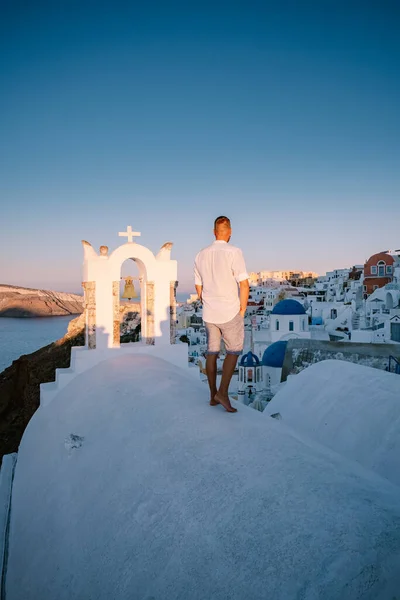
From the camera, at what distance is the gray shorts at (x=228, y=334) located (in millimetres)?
3412

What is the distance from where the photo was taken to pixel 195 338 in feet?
136

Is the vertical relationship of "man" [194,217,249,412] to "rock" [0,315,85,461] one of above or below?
above

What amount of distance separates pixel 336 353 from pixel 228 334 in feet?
31.3

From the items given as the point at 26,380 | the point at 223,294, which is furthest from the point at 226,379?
the point at 26,380

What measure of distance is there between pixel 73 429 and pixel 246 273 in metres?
2.30

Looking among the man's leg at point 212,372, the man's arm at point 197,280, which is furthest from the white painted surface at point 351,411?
the man's arm at point 197,280

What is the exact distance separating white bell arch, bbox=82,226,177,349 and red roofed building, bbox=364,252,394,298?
37.4 m

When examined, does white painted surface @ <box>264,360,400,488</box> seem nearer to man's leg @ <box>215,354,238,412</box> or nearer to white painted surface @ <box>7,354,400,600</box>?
white painted surface @ <box>7,354,400,600</box>

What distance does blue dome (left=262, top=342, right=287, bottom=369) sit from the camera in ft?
65.3

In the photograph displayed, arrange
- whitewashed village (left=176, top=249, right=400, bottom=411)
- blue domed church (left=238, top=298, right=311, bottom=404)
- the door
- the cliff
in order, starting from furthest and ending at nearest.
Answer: the door, the cliff, blue domed church (left=238, top=298, right=311, bottom=404), whitewashed village (left=176, top=249, right=400, bottom=411)

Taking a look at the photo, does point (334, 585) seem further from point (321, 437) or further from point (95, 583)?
point (321, 437)

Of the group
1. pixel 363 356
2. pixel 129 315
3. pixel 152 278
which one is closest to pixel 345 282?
pixel 129 315

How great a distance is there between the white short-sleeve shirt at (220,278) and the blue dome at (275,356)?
17.0 metres

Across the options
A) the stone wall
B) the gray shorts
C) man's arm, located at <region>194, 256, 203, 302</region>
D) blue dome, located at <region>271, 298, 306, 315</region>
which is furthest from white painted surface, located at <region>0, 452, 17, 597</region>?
blue dome, located at <region>271, 298, 306, 315</region>
